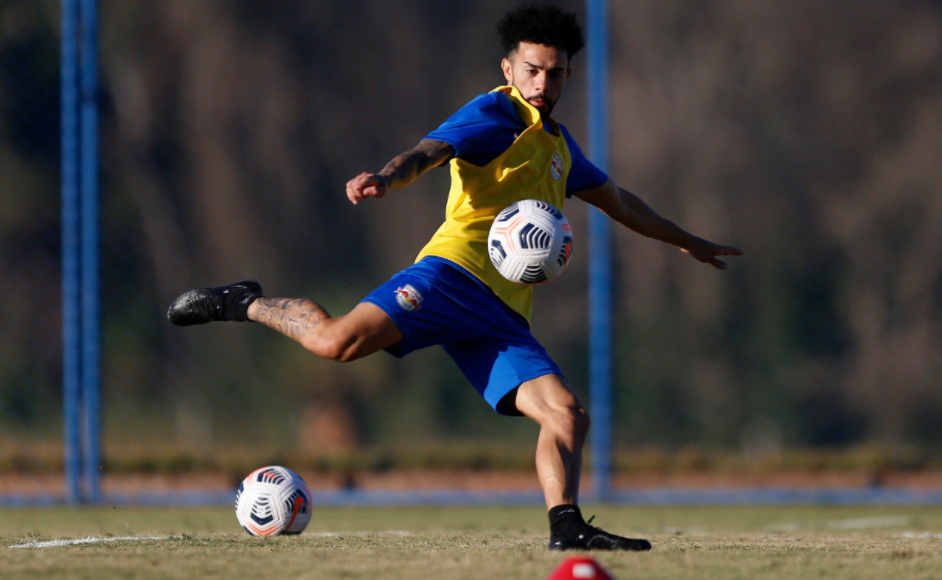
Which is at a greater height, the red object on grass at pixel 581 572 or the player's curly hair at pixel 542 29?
the player's curly hair at pixel 542 29

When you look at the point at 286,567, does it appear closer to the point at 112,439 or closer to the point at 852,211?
the point at 112,439

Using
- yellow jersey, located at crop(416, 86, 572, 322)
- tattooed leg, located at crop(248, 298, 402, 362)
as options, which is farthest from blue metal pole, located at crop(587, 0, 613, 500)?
tattooed leg, located at crop(248, 298, 402, 362)

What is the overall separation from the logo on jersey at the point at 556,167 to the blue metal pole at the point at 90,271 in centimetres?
552

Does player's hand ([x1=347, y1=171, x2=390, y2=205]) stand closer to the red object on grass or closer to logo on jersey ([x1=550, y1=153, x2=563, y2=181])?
logo on jersey ([x1=550, y1=153, x2=563, y2=181])

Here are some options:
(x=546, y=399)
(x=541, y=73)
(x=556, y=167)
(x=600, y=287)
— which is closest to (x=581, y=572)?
(x=546, y=399)

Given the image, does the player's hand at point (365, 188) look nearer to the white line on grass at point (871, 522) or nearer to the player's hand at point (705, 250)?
the player's hand at point (705, 250)

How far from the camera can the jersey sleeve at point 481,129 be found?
460 cm

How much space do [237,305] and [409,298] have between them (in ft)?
2.75

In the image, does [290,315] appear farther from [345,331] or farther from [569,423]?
[569,423]

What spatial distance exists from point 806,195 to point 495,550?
8789mm

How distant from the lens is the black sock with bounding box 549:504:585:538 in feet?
13.9

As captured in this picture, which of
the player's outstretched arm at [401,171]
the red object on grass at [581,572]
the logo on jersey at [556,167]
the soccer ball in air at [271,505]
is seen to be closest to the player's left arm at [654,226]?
the logo on jersey at [556,167]

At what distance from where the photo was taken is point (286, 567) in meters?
3.82

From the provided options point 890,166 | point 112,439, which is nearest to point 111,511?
point 112,439
